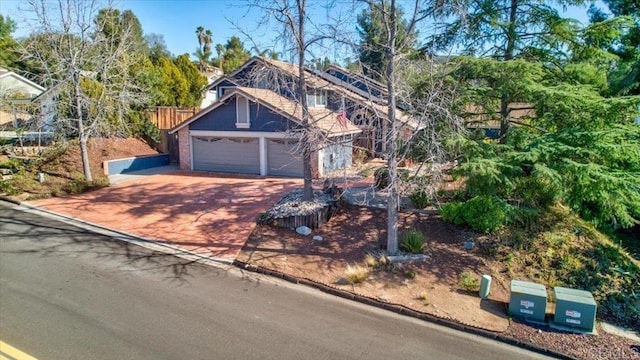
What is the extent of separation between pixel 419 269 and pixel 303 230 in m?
3.71

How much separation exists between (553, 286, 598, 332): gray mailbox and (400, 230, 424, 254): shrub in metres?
3.37

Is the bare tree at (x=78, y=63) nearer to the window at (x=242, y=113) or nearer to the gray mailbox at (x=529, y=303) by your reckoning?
the window at (x=242, y=113)

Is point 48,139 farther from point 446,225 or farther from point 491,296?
point 491,296

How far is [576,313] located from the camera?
7.19m

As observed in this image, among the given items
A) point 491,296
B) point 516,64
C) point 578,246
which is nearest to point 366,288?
point 491,296

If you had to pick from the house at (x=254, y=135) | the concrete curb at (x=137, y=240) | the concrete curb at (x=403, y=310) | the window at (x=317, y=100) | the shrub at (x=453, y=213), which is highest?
the window at (x=317, y=100)

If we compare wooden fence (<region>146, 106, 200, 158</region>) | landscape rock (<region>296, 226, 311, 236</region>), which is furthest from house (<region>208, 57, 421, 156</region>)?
wooden fence (<region>146, 106, 200, 158</region>)

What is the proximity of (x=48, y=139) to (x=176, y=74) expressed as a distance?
11458 millimetres

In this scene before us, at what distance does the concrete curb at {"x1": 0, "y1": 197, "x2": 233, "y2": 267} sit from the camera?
9.90 meters

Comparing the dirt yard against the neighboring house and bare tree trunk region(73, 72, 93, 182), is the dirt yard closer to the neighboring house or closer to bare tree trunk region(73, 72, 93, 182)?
bare tree trunk region(73, 72, 93, 182)

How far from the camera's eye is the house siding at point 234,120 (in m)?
18.4

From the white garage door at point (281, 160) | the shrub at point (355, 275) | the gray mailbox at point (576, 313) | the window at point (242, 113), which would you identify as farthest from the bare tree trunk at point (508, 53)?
the window at point (242, 113)

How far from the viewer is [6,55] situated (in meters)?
38.6

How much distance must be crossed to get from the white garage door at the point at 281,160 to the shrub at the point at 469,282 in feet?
36.4
